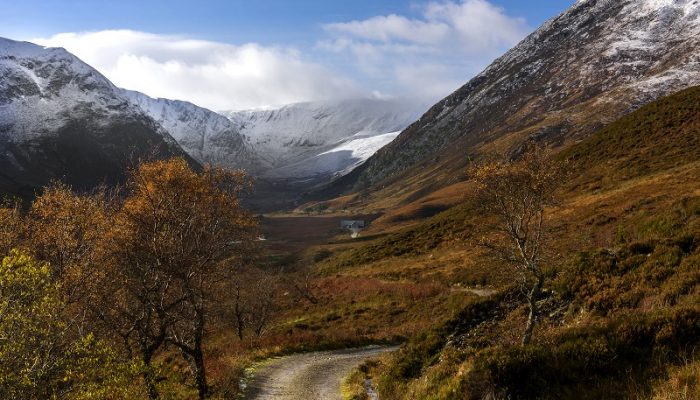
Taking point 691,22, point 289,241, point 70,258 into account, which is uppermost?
point 691,22

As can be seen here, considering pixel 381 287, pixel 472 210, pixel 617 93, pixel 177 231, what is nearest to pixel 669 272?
pixel 177 231

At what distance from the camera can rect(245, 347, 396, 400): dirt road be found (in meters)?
20.7

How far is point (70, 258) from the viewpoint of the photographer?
2466 centimetres

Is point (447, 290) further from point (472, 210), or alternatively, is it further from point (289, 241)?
point (289, 241)

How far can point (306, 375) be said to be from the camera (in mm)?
24359

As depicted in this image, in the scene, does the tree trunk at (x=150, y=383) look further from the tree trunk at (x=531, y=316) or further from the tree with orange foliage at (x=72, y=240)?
the tree trunk at (x=531, y=316)

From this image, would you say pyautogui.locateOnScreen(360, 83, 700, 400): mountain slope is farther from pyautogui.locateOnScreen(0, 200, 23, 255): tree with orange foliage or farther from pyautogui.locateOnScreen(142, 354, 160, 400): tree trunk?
pyautogui.locateOnScreen(0, 200, 23, 255): tree with orange foliage

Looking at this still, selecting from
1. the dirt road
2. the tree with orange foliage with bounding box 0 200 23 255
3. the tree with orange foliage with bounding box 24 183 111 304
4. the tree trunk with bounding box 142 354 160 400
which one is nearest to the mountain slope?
the dirt road

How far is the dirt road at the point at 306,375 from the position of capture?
67.9ft

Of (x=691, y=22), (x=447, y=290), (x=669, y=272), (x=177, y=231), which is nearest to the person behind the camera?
(x=669, y=272)

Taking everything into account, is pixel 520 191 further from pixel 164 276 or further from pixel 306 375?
pixel 164 276

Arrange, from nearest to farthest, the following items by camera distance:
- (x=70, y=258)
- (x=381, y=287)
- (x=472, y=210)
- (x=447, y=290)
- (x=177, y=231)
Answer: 1. (x=177, y=231)
2. (x=70, y=258)
3. (x=447, y=290)
4. (x=381, y=287)
5. (x=472, y=210)

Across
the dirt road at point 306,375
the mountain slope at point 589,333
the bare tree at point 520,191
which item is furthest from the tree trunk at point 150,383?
the bare tree at point 520,191

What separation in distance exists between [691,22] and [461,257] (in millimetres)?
200156
